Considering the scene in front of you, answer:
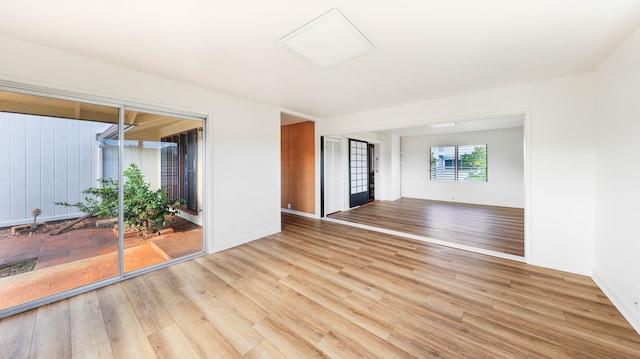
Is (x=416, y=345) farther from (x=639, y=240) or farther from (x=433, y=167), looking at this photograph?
(x=433, y=167)

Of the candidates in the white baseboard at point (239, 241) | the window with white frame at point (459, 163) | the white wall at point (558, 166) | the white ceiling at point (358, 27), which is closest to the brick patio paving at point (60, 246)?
the white baseboard at point (239, 241)

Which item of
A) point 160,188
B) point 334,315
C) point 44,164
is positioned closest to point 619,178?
point 334,315

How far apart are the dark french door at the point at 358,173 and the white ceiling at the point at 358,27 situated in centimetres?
373

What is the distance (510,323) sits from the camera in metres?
1.83

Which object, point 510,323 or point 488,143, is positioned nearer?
point 510,323

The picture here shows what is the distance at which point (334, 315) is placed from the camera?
6.37 feet

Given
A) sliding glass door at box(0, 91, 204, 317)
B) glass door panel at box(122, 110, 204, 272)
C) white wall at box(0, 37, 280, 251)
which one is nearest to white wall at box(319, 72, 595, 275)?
white wall at box(0, 37, 280, 251)

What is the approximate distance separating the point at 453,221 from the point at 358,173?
2837 millimetres

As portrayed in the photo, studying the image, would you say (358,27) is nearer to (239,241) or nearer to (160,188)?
(160,188)

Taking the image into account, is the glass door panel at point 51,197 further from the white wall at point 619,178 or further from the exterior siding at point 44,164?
the white wall at point 619,178

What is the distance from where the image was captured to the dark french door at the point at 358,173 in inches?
258

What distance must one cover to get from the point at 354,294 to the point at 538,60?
3056mm

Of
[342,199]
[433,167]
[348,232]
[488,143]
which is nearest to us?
[348,232]

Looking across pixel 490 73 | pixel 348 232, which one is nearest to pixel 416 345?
pixel 348 232
